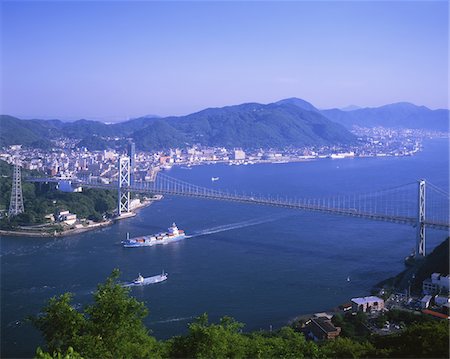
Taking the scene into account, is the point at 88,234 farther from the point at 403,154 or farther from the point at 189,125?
the point at 189,125

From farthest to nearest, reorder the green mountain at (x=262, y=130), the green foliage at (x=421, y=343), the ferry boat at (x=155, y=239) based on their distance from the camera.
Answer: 1. the green mountain at (x=262, y=130)
2. the ferry boat at (x=155, y=239)
3. the green foliage at (x=421, y=343)

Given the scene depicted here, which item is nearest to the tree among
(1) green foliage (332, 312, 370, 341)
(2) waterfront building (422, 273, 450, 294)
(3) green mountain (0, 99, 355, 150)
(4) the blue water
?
(4) the blue water

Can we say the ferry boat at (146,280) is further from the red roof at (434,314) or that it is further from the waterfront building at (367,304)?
the red roof at (434,314)

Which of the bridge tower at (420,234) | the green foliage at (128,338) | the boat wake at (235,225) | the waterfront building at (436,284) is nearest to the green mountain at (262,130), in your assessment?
the boat wake at (235,225)

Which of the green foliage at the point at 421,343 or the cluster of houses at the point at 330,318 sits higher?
the green foliage at the point at 421,343

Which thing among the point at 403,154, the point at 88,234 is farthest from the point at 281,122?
the point at 88,234
